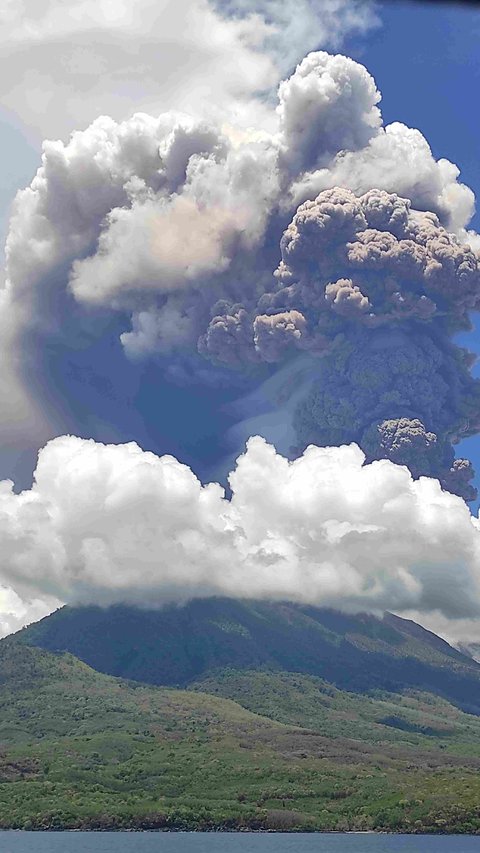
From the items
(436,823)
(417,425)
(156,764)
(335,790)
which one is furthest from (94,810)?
(417,425)

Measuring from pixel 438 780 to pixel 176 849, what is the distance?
58520mm

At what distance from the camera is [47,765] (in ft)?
630

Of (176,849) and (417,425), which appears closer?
(176,849)

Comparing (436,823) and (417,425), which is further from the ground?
(417,425)

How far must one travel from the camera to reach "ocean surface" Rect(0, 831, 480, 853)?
14138 centimetres

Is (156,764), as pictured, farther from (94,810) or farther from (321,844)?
(321,844)

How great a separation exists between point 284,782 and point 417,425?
62.2 metres

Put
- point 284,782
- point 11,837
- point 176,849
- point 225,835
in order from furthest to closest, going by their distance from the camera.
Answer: point 284,782
point 225,835
point 11,837
point 176,849

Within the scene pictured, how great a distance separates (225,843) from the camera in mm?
154250

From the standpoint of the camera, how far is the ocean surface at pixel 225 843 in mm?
141375

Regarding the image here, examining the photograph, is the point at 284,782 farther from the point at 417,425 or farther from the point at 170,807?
the point at 417,425

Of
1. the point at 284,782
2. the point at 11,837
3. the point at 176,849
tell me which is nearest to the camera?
the point at 176,849

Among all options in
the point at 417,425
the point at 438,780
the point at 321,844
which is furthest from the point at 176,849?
the point at 417,425

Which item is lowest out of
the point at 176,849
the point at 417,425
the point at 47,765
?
the point at 176,849
